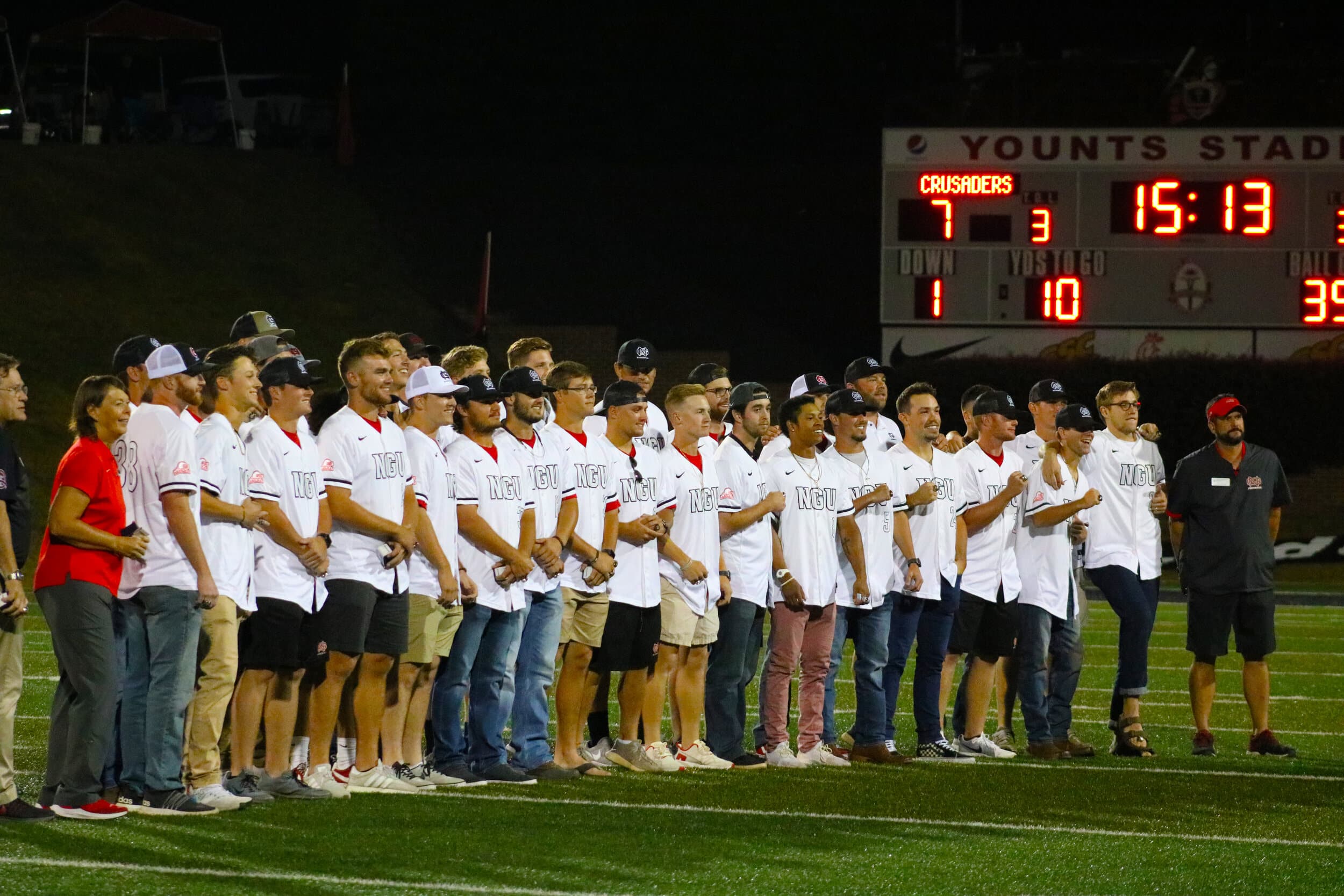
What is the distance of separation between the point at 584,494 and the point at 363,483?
125 centimetres

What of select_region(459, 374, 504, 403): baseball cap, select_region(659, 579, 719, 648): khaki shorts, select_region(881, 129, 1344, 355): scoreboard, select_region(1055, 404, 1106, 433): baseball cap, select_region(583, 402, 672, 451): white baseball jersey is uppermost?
select_region(881, 129, 1344, 355): scoreboard

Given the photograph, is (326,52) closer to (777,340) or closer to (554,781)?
(777,340)

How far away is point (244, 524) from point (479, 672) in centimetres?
146

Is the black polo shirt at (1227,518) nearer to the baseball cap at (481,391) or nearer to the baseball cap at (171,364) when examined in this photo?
the baseball cap at (481,391)

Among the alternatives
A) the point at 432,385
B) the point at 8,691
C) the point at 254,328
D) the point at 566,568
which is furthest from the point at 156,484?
the point at 566,568

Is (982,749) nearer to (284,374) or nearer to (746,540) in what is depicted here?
(746,540)

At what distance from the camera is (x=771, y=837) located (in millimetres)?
6918

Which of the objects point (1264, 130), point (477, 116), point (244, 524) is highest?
point (477, 116)

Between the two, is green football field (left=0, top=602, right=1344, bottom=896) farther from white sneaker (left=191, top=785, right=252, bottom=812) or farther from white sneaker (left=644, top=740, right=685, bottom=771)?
white sneaker (left=644, top=740, right=685, bottom=771)

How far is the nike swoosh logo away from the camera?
82.7 ft

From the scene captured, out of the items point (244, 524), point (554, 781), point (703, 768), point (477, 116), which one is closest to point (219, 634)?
point (244, 524)

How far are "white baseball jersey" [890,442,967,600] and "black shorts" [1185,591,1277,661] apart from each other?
4.86 feet

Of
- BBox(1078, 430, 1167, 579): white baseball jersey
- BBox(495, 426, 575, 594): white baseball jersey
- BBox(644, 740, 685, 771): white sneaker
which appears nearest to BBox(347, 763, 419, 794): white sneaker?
BBox(495, 426, 575, 594): white baseball jersey

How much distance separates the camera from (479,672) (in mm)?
8281
